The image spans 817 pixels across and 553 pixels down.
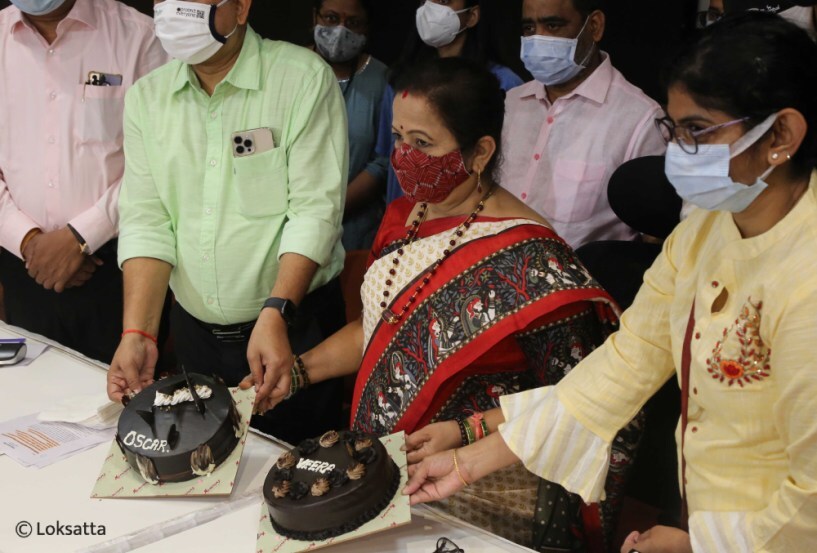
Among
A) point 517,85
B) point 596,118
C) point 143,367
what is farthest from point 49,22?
point 596,118

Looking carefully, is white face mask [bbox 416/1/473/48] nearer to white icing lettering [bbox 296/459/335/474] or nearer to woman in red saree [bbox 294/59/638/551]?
woman in red saree [bbox 294/59/638/551]

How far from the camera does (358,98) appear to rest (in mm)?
3141

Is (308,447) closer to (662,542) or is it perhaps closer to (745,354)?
(662,542)

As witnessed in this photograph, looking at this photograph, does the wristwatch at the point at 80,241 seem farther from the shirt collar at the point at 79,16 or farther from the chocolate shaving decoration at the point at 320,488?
the chocolate shaving decoration at the point at 320,488

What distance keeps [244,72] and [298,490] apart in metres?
1.11

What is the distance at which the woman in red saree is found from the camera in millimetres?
1587

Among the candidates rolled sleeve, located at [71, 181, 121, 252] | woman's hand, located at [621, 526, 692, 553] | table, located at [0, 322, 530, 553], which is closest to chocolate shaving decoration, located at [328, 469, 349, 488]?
table, located at [0, 322, 530, 553]

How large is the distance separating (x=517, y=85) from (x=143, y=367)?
1.58 meters

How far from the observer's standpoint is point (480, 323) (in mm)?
1609

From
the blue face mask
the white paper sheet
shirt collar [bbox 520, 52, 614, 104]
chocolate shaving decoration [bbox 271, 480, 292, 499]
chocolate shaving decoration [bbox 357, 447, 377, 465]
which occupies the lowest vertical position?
the white paper sheet

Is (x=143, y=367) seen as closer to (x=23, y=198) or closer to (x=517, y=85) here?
(x=23, y=198)

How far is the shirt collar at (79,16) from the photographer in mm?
2453

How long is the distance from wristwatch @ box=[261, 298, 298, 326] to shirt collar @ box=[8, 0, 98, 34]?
1.22 meters

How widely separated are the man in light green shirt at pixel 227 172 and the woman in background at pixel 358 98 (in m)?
1.06
